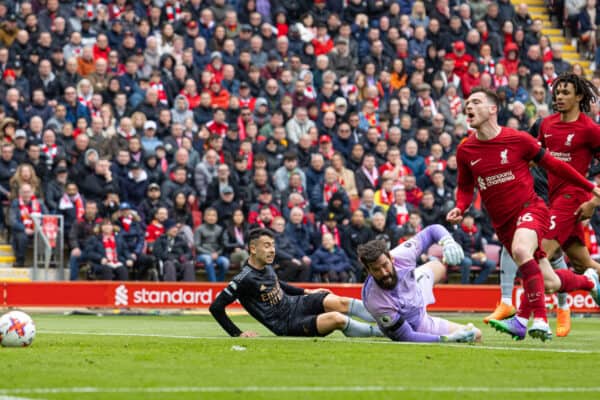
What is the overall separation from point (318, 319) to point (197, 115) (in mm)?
12537

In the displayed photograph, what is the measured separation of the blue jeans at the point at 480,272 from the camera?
23391mm

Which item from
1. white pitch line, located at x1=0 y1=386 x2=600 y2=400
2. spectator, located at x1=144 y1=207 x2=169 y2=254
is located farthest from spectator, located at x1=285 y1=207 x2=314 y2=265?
white pitch line, located at x1=0 y1=386 x2=600 y2=400

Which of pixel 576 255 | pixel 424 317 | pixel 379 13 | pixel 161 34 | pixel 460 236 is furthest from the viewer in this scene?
pixel 379 13

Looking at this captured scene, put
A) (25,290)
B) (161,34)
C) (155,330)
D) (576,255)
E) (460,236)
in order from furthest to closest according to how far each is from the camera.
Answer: (161,34) → (460,236) → (25,290) → (155,330) → (576,255)

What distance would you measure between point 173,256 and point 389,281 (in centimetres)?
1086

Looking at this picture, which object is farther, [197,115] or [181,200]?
[197,115]

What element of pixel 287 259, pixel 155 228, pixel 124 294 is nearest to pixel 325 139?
pixel 287 259

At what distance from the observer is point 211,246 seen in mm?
22312

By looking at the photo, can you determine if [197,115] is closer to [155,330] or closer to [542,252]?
[155,330]

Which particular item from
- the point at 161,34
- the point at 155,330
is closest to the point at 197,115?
the point at 161,34

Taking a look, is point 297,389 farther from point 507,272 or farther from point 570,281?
point 507,272

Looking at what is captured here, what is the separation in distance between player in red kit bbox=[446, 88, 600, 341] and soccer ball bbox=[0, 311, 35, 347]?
162 inches

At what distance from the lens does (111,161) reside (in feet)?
74.2

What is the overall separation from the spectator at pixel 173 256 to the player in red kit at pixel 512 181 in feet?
33.8
